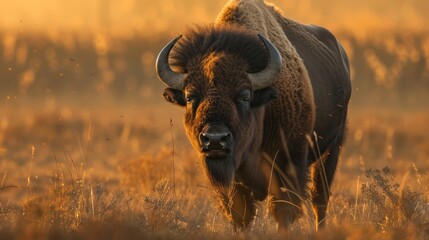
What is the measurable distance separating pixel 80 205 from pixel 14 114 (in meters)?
16.0

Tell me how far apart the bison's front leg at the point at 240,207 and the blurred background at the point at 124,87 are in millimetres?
8166

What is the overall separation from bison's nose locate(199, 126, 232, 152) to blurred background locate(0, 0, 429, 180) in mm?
9368

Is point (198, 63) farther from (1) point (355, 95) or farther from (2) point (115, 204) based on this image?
(1) point (355, 95)

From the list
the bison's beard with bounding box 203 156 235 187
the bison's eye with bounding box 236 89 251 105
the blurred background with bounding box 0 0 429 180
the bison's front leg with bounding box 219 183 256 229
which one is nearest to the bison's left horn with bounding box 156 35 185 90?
the bison's eye with bounding box 236 89 251 105

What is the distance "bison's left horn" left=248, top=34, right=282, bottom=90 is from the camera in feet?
25.6

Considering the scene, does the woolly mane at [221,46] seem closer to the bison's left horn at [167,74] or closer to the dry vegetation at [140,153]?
the bison's left horn at [167,74]

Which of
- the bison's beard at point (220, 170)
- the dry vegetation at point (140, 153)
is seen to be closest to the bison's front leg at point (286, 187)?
the dry vegetation at point (140, 153)

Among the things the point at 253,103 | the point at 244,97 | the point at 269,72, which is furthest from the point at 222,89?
the point at 269,72

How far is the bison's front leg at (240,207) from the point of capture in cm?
845

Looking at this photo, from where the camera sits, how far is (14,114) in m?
23.6

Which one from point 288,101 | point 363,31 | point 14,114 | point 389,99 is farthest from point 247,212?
point 363,31

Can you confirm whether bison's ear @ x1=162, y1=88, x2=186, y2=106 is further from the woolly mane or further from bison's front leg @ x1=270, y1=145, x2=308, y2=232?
bison's front leg @ x1=270, y1=145, x2=308, y2=232

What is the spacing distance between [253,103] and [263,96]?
0.10 meters

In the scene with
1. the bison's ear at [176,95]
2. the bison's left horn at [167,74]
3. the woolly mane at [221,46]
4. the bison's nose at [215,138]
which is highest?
the woolly mane at [221,46]
